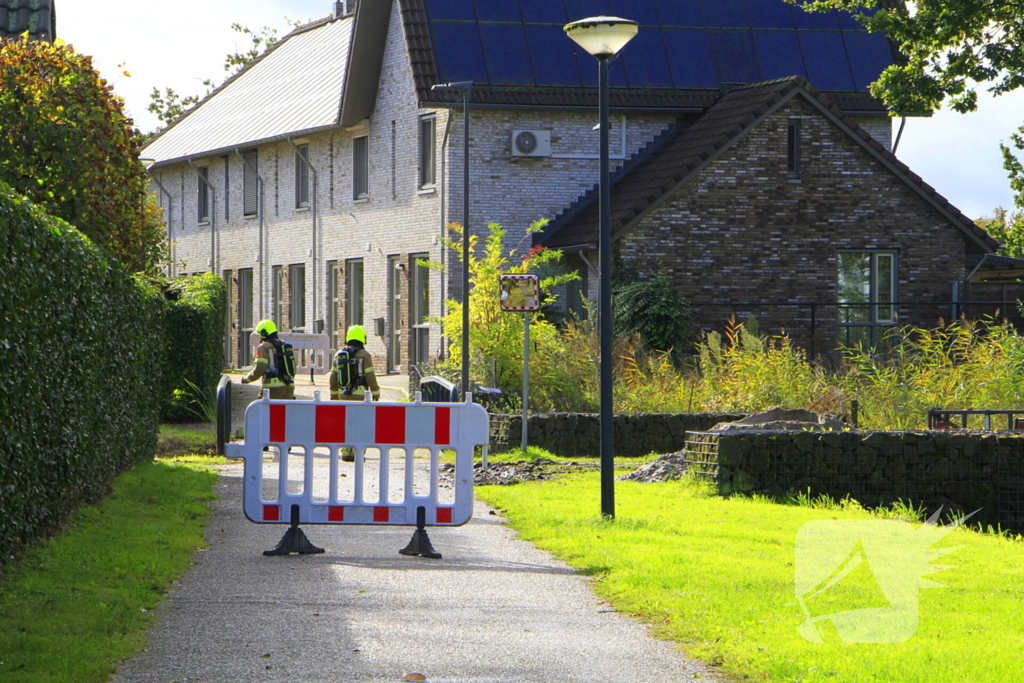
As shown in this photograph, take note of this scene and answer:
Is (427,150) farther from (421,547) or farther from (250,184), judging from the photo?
(421,547)

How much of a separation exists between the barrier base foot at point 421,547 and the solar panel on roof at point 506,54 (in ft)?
71.3

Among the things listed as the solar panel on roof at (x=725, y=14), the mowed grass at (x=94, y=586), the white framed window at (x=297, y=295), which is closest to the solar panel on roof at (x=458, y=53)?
the solar panel on roof at (x=725, y=14)

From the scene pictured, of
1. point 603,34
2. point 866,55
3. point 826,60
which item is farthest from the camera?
point 866,55

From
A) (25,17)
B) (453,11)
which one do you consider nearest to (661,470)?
(25,17)

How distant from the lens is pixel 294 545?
10188mm

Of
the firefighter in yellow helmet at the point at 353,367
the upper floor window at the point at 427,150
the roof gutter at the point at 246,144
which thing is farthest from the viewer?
the roof gutter at the point at 246,144

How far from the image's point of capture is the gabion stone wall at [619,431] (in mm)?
18500

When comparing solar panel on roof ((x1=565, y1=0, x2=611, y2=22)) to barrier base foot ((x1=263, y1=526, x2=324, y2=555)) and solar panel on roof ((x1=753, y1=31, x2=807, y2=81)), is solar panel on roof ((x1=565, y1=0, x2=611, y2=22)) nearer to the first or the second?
solar panel on roof ((x1=753, y1=31, x2=807, y2=81))

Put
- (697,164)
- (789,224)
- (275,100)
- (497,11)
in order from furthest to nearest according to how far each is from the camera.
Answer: (275,100) < (497,11) < (789,224) < (697,164)

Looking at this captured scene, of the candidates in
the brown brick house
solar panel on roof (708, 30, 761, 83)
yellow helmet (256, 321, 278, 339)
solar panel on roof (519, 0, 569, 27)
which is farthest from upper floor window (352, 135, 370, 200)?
yellow helmet (256, 321, 278, 339)

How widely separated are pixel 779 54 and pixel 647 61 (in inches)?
132

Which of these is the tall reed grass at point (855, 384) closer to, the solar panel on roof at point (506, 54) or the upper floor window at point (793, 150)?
the upper floor window at point (793, 150)

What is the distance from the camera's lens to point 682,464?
15.7 metres

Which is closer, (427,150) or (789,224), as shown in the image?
(789,224)
